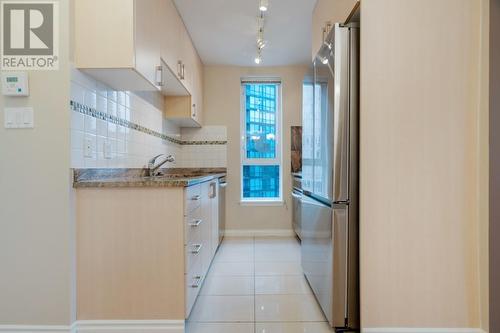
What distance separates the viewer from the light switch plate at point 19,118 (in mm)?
1607

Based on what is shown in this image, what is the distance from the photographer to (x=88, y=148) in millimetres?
1809

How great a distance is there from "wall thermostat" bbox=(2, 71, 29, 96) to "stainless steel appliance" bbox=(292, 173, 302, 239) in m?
2.74

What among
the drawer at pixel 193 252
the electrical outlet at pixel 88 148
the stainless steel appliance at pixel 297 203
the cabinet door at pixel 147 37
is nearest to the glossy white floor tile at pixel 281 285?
the drawer at pixel 193 252

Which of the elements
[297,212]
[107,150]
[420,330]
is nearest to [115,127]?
[107,150]

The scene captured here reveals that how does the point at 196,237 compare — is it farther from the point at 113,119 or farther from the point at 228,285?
the point at 113,119

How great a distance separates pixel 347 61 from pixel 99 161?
162 centimetres

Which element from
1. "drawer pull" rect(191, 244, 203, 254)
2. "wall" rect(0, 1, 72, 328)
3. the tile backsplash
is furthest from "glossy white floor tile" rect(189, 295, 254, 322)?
the tile backsplash

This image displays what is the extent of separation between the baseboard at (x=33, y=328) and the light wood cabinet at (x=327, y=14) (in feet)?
7.75

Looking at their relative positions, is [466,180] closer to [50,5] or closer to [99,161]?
[99,161]

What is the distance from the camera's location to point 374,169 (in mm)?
1627

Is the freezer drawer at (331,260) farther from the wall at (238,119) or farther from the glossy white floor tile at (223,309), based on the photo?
the wall at (238,119)

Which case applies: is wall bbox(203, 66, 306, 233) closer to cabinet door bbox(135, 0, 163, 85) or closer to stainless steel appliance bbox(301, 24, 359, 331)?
cabinet door bbox(135, 0, 163, 85)

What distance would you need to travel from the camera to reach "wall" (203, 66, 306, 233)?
14.1ft
